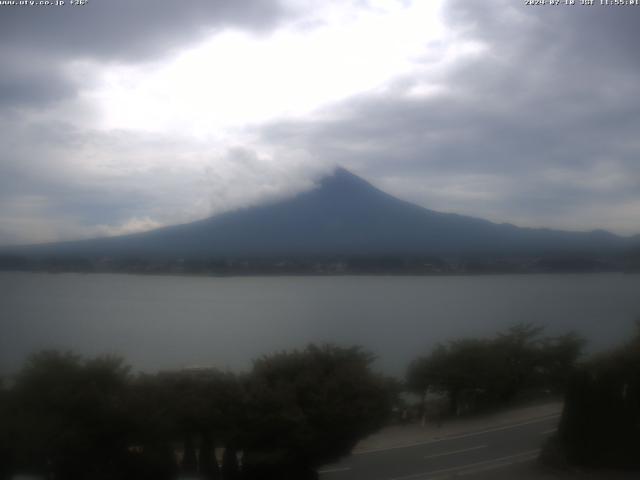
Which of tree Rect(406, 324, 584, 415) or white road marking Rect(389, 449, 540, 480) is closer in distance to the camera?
white road marking Rect(389, 449, 540, 480)

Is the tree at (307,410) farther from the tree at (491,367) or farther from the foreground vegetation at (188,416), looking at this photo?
the tree at (491,367)

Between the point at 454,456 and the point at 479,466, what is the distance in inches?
17.3

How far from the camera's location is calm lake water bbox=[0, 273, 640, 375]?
9664mm

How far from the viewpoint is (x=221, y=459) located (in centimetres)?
859

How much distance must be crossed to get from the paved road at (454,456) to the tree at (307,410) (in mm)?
374

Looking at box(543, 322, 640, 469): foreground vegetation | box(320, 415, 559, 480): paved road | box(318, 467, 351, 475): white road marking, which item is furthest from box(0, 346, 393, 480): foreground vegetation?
box(543, 322, 640, 469): foreground vegetation

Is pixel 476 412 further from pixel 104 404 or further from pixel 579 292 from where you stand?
pixel 104 404

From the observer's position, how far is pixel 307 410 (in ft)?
28.8

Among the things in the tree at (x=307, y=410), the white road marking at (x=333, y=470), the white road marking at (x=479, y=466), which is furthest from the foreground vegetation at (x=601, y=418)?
the white road marking at (x=333, y=470)

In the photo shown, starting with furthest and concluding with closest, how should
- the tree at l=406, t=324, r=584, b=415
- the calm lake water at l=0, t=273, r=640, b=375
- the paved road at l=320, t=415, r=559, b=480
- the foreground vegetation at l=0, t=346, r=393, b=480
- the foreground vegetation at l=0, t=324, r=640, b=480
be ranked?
the tree at l=406, t=324, r=584, b=415, the calm lake water at l=0, t=273, r=640, b=375, the paved road at l=320, t=415, r=559, b=480, the foreground vegetation at l=0, t=324, r=640, b=480, the foreground vegetation at l=0, t=346, r=393, b=480

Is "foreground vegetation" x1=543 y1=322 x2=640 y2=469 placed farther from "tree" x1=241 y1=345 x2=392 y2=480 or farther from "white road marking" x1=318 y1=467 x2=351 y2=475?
"white road marking" x1=318 y1=467 x2=351 y2=475

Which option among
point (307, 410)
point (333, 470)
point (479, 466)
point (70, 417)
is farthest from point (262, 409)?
point (479, 466)

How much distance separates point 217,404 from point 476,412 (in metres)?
4.21

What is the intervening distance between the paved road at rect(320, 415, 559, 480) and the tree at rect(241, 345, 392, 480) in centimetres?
37
